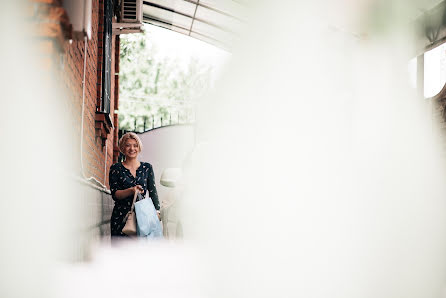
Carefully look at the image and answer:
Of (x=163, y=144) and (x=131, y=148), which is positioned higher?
(x=163, y=144)

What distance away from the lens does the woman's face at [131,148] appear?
524cm

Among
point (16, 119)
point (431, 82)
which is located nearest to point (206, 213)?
point (431, 82)

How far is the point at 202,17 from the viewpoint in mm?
11055

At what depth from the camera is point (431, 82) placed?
19.5ft

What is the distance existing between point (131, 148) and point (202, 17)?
6.35m

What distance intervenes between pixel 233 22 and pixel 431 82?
200 inches

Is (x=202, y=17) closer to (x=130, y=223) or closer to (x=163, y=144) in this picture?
(x=163, y=144)

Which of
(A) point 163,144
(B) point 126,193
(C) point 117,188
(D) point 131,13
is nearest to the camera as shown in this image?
(B) point 126,193

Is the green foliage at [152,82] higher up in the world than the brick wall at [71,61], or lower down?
higher up

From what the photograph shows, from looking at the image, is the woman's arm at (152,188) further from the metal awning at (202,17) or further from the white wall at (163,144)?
the white wall at (163,144)

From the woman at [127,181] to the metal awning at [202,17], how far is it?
4497 mm

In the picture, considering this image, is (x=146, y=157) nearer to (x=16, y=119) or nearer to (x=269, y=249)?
(x=269, y=249)

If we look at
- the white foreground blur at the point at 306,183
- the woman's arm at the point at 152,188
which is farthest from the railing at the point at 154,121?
the woman's arm at the point at 152,188

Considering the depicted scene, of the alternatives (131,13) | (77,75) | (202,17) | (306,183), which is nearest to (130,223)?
(77,75)
